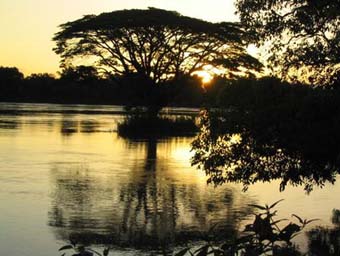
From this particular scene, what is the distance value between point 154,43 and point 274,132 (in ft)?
122

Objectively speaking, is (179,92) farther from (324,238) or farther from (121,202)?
(324,238)

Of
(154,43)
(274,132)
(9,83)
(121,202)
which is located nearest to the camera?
(274,132)

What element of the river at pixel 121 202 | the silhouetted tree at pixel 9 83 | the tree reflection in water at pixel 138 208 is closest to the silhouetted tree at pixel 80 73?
the river at pixel 121 202

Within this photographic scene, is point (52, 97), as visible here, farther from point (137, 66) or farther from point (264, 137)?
point (264, 137)

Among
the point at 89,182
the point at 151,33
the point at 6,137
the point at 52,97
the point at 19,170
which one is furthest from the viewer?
the point at 52,97

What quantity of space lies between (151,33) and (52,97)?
291ft

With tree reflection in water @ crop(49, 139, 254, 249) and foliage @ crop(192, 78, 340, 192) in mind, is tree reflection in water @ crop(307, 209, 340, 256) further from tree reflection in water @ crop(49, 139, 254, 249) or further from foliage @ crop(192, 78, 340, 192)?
tree reflection in water @ crop(49, 139, 254, 249)

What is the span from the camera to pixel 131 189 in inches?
616

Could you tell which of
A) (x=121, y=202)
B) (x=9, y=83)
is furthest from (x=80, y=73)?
(x=9, y=83)

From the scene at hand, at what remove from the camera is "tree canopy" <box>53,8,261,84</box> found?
45.0 metres

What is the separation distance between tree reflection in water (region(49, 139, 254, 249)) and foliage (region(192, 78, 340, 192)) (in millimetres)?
1201

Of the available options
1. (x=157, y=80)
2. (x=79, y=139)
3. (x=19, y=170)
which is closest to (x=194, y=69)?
(x=157, y=80)

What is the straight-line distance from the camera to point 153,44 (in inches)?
1849

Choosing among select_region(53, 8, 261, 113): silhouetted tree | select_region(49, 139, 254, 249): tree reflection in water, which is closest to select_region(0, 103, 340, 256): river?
select_region(49, 139, 254, 249): tree reflection in water
